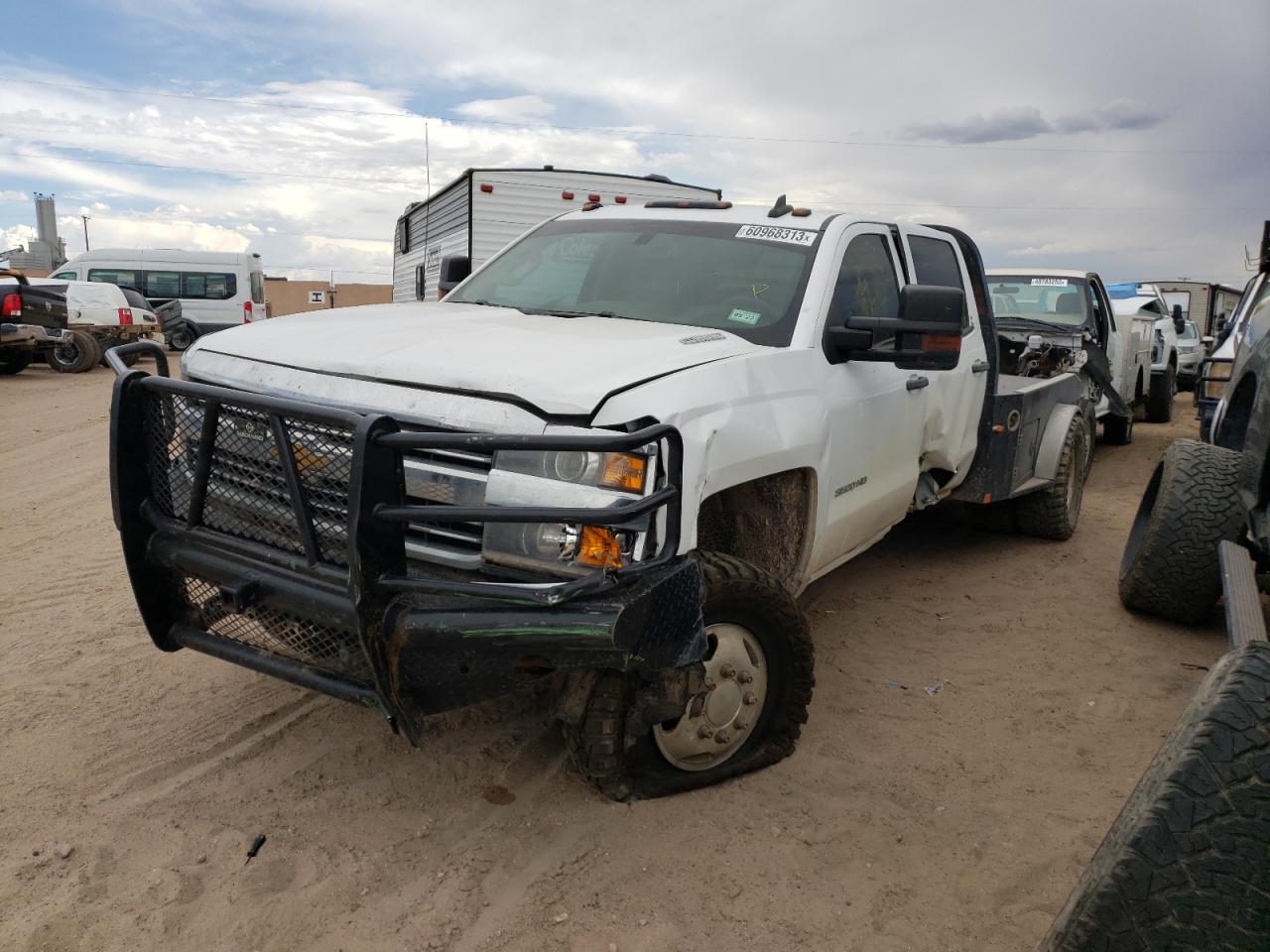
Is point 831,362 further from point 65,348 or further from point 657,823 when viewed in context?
point 65,348

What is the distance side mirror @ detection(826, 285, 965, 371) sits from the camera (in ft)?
11.9

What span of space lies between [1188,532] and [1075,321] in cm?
561

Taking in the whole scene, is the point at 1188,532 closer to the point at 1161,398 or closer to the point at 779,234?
the point at 779,234

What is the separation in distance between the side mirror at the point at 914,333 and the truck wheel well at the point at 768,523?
0.55m

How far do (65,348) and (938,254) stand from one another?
54.7ft

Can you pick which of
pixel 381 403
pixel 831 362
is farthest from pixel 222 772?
pixel 831 362

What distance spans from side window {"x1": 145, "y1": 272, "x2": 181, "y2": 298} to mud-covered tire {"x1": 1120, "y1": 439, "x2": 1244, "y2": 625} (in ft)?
79.3

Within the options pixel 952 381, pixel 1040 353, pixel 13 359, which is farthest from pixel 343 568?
pixel 13 359

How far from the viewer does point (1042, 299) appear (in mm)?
9828

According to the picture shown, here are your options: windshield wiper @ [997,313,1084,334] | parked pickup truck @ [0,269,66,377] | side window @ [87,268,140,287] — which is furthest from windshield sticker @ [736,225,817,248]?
side window @ [87,268,140,287]

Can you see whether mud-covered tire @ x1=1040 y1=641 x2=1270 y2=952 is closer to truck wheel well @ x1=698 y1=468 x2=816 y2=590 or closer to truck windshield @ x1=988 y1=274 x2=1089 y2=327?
truck wheel well @ x1=698 y1=468 x2=816 y2=590

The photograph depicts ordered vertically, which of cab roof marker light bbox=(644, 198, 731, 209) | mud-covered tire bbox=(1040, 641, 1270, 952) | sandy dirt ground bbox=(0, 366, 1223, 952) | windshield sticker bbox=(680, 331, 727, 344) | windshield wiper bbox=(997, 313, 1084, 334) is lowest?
sandy dirt ground bbox=(0, 366, 1223, 952)

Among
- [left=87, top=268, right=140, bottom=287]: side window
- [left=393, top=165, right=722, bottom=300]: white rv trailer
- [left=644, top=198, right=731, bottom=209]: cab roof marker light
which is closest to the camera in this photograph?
[left=644, top=198, right=731, bottom=209]: cab roof marker light

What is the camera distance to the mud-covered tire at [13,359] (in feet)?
52.2
